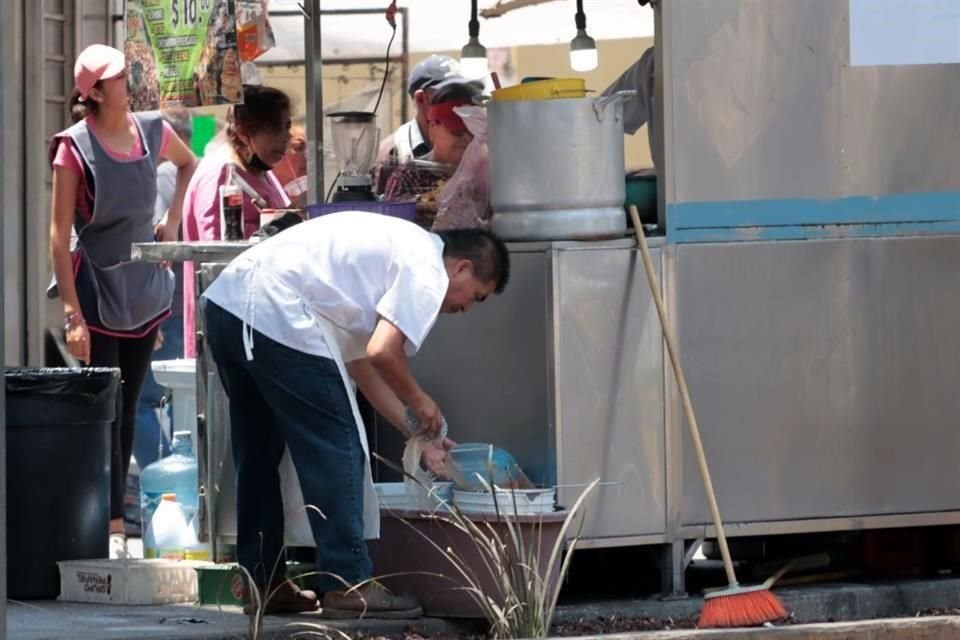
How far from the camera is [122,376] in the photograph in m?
7.92

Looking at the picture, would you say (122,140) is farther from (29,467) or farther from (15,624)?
(15,624)

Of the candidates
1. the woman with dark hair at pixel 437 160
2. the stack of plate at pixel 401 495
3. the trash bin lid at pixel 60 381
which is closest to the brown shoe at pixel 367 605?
the stack of plate at pixel 401 495

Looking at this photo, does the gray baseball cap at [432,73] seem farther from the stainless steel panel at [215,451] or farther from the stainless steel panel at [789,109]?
the stainless steel panel at [215,451]

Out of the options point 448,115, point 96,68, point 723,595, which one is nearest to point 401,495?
point 723,595

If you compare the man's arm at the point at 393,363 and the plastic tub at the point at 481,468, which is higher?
the man's arm at the point at 393,363

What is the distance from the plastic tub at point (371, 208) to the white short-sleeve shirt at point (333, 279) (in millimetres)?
707

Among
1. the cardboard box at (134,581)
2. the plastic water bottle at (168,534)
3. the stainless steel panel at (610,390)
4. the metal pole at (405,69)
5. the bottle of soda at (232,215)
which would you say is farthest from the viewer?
the metal pole at (405,69)

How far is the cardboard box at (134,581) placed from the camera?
6609mm

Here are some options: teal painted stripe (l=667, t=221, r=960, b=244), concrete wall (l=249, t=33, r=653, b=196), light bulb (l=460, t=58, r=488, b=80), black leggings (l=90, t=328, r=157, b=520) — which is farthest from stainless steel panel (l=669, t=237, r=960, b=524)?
concrete wall (l=249, t=33, r=653, b=196)

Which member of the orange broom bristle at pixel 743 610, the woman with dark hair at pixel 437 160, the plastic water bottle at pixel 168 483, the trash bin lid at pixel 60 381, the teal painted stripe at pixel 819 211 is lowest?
the orange broom bristle at pixel 743 610

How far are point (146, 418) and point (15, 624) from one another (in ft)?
12.7

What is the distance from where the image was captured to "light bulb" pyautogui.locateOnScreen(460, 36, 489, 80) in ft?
27.0

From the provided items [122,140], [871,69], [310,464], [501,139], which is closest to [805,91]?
[871,69]

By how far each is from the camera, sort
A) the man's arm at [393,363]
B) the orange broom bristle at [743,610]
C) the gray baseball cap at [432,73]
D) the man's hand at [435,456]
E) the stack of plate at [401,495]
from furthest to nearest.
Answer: the gray baseball cap at [432,73] → the stack of plate at [401,495] → the man's hand at [435,456] → the orange broom bristle at [743,610] → the man's arm at [393,363]
